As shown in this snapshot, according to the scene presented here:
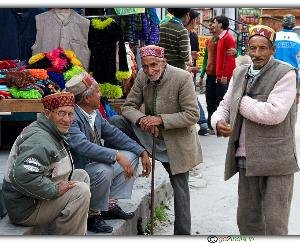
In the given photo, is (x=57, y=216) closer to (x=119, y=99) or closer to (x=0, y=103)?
(x=0, y=103)

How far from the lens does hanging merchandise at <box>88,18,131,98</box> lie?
588 cm

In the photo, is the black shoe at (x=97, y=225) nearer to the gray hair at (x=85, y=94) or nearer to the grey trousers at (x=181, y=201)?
the grey trousers at (x=181, y=201)

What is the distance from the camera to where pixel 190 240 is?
13.3ft

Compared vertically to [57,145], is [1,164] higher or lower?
lower

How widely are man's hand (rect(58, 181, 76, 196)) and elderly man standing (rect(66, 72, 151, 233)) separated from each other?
40cm

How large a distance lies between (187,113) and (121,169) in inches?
23.0

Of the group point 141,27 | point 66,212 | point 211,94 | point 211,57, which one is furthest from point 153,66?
point 211,94

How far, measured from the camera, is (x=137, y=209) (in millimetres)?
4926

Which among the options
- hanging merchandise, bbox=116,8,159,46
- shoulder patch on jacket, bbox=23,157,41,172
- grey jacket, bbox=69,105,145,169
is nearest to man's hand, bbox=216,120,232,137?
grey jacket, bbox=69,105,145,169

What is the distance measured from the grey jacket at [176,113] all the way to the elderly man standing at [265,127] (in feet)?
1.19

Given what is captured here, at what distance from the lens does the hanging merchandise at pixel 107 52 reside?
5875 millimetres

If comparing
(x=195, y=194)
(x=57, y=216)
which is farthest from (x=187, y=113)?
(x=195, y=194)

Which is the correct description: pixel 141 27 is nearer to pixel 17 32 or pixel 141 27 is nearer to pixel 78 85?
pixel 17 32

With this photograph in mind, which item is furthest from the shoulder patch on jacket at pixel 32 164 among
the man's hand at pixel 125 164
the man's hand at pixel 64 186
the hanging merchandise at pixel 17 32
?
the hanging merchandise at pixel 17 32
